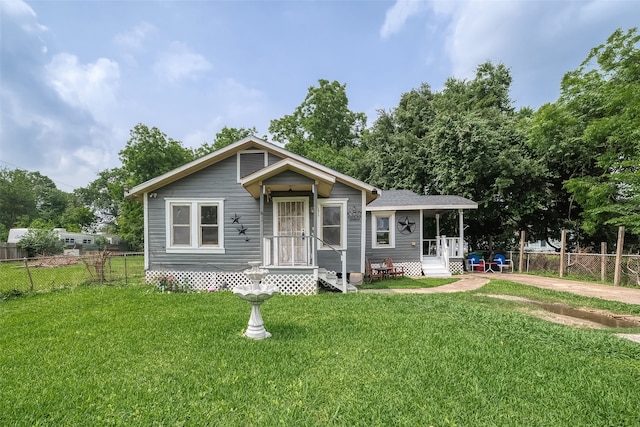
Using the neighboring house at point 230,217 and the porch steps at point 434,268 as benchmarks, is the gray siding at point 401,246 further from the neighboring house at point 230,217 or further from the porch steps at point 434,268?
the neighboring house at point 230,217

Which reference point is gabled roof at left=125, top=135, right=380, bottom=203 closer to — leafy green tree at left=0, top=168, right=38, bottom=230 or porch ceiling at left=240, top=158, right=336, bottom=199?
porch ceiling at left=240, top=158, right=336, bottom=199

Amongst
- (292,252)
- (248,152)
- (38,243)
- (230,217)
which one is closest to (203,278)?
(230,217)

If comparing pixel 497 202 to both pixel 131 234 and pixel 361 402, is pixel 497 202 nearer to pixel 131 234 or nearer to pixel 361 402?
pixel 361 402

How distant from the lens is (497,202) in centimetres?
1708

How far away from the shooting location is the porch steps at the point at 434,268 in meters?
13.0

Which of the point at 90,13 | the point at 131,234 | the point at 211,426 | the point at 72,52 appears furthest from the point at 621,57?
the point at 131,234

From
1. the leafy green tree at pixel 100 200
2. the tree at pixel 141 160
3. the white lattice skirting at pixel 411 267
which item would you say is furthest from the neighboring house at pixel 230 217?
the leafy green tree at pixel 100 200

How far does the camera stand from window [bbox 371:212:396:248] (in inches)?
512

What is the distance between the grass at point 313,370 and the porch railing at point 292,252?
98.8 inches

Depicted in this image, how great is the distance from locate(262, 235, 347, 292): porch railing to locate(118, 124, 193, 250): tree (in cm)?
2598

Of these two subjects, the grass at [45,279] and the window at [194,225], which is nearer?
the grass at [45,279]

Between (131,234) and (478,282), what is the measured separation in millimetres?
30932

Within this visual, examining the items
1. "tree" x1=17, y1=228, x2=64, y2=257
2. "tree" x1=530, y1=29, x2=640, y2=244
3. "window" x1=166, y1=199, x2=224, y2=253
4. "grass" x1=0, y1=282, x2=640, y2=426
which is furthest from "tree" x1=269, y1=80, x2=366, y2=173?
"grass" x1=0, y1=282, x2=640, y2=426

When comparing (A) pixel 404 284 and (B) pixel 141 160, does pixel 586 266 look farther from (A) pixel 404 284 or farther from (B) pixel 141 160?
(B) pixel 141 160
